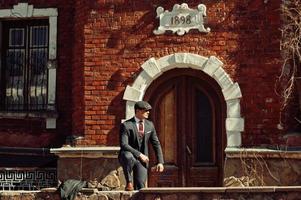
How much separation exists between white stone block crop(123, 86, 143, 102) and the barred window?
250 cm

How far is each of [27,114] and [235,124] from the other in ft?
14.7

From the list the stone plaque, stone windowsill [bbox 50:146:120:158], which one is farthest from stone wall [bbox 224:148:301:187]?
the stone plaque

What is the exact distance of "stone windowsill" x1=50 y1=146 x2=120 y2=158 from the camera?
39.9ft

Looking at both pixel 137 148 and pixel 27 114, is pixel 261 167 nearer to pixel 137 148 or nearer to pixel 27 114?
pixel 137 148

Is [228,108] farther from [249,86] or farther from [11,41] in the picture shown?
[11,41]

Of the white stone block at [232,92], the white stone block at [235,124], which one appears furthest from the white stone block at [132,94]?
the white stone block at [235,124]

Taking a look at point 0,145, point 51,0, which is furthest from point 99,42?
point 0,145

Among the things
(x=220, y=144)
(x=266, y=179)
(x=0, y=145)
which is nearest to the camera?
(x=266, y=179)

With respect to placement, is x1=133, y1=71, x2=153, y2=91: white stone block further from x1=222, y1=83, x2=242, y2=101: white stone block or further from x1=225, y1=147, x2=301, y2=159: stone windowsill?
x1=225, y1=147, x2=301, y2=159: stone windowsill

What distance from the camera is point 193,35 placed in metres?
12.3

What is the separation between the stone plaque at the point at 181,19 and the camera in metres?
12.3

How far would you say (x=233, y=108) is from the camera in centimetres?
1202

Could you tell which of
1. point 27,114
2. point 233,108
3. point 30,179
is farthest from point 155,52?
point 30,179

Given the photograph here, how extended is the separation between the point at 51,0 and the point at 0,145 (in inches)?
127
